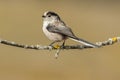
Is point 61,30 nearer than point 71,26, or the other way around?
point 61,30

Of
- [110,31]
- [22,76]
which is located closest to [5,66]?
[22,76]

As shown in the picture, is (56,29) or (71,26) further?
(71,26)

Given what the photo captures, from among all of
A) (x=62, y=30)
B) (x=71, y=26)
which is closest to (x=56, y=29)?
(x=62, y=30)

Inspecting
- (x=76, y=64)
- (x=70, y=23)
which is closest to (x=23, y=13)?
(x=70, y=23)

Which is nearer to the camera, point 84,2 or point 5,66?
point 5,66

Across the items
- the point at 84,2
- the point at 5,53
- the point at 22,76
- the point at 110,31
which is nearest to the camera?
the point at 22,76

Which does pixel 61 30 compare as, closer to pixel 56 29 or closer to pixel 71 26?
pixel 56 29

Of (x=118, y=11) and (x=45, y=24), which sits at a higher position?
(x=118, y=11)

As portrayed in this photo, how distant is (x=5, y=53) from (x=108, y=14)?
3120 mm

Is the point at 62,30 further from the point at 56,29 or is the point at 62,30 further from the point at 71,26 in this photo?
the point at 71,26

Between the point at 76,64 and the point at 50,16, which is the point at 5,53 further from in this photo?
the point at 50,16

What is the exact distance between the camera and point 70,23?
1151 centimetres

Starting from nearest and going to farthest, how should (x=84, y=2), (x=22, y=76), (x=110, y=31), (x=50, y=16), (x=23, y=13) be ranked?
(x=50, y=16) → (x=22, y=76) → (x=110, y=31) → (x=23, y=13) → (x=84, y=2)

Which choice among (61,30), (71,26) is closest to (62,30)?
(61,30)
